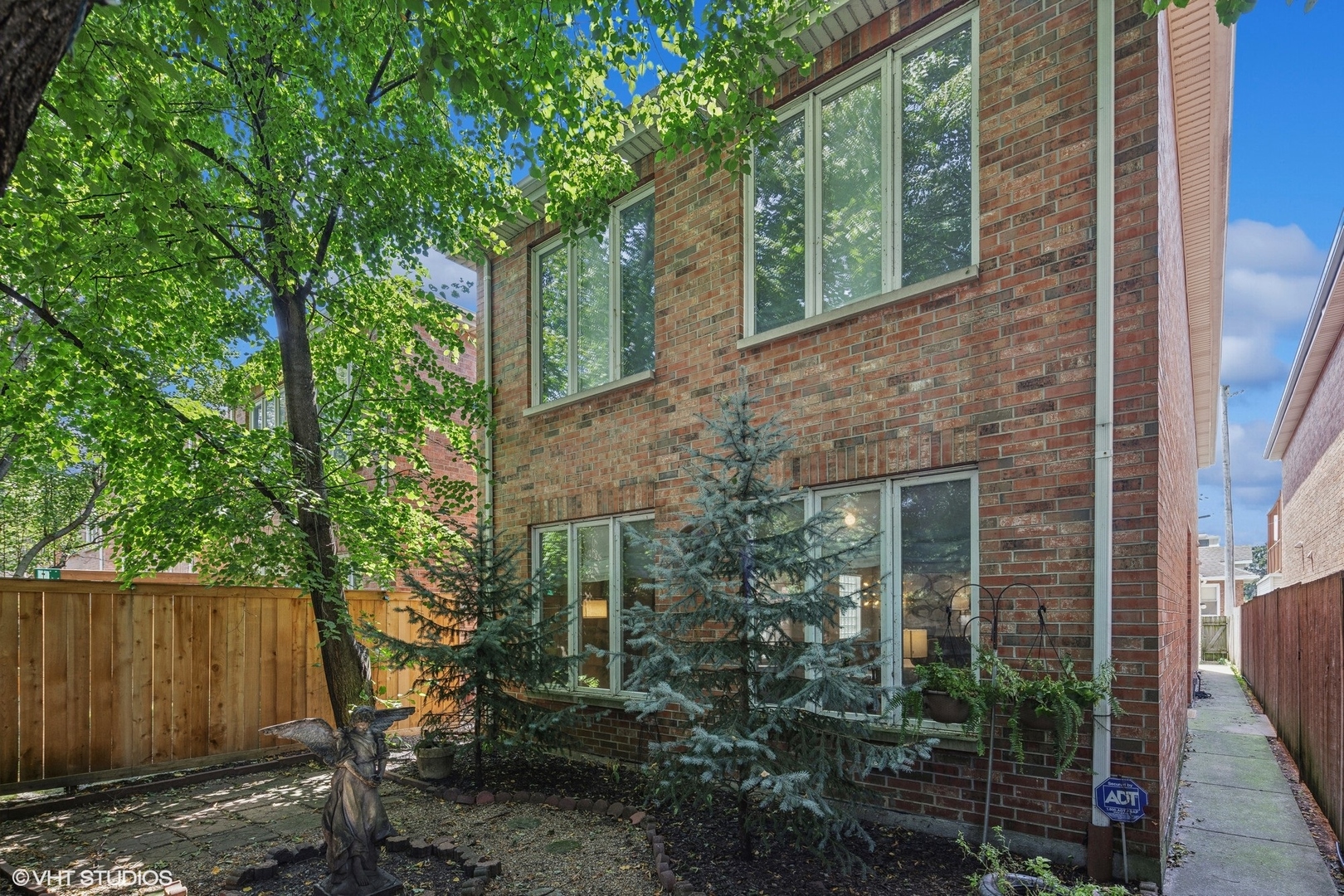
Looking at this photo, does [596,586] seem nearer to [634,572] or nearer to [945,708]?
[634,572]

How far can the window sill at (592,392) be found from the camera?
740 centimetres

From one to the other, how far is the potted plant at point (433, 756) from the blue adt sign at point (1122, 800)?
541cm

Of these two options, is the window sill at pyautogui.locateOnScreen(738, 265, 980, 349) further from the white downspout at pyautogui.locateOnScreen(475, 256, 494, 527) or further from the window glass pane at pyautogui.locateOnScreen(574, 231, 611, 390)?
the white downspout at pyautogui.locateOnScreen(475, 256, 494, 527)

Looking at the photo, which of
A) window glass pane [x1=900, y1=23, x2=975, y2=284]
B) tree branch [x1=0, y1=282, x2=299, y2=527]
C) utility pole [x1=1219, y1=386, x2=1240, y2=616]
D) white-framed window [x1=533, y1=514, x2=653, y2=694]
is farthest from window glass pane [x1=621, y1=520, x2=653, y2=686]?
utility pole [x1=1219, y1=386, x2=1240, y2=616]

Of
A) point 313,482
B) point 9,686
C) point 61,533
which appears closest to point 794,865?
point 313,482

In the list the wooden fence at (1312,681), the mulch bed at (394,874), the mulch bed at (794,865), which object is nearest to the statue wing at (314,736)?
the mulch bed at (394,874)

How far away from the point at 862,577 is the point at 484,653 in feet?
10.8

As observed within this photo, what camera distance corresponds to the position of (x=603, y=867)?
480 cm

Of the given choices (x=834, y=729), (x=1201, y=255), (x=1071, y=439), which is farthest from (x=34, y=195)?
(x=1201, y=255)

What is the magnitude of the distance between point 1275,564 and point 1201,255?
21.9 metres

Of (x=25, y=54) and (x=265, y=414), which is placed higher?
(x=265, y=414)

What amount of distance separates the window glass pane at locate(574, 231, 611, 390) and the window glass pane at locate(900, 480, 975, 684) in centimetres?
379

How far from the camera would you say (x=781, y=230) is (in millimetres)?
6520

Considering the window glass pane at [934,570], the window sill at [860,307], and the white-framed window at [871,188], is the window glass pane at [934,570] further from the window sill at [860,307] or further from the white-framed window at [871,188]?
the white-framed window at [871,188]
